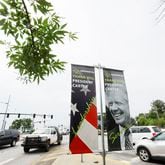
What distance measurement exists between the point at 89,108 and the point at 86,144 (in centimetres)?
97

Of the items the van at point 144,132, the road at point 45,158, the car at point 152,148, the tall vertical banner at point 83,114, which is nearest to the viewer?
the tall vertical banner at point 83,114

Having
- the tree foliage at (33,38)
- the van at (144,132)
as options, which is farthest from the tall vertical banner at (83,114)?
the van at (144,132)

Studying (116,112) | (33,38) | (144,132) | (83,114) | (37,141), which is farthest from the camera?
(144,132)

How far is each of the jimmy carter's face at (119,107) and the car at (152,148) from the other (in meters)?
3.96

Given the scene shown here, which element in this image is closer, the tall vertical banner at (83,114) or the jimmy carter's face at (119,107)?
the tall vertical banner at (83,114)

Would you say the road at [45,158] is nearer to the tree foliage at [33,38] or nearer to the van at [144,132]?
the van at [144,132]

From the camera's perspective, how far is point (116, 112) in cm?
608

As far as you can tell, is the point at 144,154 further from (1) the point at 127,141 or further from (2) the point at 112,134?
(2) the point at 112,134

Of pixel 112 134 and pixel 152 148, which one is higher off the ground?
pixel 112 134

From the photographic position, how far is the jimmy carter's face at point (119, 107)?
605cm

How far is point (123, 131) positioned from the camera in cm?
611

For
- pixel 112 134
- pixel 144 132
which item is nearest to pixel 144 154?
pixel 112 134

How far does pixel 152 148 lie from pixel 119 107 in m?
4.57

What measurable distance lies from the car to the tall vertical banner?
4986 millimetres
